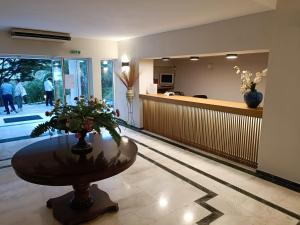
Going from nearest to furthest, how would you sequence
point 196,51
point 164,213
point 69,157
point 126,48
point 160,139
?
point 69,157, point 164,213, point 196,51, point 160,139, point 126,48

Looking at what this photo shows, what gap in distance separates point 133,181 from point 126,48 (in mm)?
4021

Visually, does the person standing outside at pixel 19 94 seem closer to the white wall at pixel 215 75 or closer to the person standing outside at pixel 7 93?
the person standing outside at pixel 7 93

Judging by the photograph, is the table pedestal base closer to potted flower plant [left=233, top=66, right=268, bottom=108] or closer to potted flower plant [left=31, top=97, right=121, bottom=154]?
potted flower plant [left=31, top=97, right=121, bottom=154]

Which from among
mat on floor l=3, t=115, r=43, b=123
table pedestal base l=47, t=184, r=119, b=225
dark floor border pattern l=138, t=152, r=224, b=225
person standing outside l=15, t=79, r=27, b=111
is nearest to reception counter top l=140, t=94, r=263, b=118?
dark floor border pattern l=138, t=152, r=224, b=225

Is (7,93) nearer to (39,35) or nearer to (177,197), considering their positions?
(39,35)

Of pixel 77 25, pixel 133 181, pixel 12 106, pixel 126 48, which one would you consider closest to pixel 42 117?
pixel 12 106

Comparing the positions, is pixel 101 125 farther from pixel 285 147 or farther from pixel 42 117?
pixel 42 117

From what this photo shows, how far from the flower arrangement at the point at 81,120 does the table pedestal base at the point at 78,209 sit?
0.79 m

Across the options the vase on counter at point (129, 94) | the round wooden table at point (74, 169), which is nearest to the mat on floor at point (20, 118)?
the vase on counter at point (129, 94)

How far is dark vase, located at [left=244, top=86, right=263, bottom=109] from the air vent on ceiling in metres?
4.21

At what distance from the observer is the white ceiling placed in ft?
9.16

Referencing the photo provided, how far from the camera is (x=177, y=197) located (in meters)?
2.78

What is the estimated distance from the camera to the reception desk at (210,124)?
142 inches

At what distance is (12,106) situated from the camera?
28.1 ft
